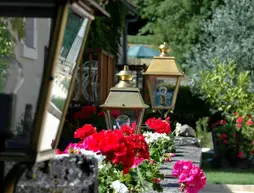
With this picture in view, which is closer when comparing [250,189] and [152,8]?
[250,189]

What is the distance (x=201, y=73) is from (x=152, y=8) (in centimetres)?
886

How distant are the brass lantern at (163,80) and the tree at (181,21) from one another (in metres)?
15.7

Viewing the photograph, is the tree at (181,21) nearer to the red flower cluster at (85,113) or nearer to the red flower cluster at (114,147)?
the red flower cluster at (85,113)

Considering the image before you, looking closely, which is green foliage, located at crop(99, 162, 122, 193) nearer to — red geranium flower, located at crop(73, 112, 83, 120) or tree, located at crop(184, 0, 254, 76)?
red geranium flower, located at crop(73, 112, 83, 120)

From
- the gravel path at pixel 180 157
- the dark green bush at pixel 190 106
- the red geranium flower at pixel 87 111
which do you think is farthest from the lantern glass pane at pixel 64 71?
the dark green bush at pixel 190 106

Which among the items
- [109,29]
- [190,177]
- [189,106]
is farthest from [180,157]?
[189,106]

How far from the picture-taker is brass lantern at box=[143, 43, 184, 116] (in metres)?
9.66

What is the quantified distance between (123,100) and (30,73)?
4585mm

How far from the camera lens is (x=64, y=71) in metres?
2.82

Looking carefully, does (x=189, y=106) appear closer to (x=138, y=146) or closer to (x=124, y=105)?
(x=124, y=105)

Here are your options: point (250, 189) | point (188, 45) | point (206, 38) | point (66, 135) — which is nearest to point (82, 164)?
point (66, 135)

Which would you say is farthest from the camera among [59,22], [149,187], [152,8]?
[152,8]

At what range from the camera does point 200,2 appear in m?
26.9

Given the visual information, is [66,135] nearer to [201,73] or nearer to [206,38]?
[201,73]
